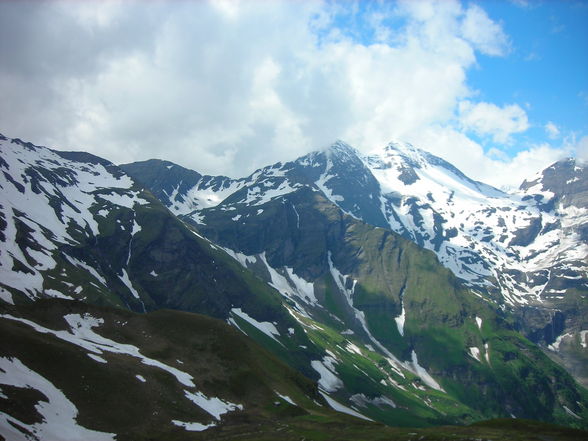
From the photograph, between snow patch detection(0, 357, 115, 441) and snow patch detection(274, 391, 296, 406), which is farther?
snow patch detection(274, 391, 296, 406)

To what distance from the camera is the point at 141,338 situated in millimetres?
134500

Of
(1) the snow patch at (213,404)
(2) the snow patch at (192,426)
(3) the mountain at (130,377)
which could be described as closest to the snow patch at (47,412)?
(3) the mountain at (130,377)

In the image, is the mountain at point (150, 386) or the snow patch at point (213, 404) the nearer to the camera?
the mountain at point (150, 386)

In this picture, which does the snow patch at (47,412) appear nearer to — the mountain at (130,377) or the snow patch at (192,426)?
the mountain at (130,377)

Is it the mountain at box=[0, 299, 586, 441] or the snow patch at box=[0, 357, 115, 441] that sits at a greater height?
the mountain at box=[0, 299, 586, 441]

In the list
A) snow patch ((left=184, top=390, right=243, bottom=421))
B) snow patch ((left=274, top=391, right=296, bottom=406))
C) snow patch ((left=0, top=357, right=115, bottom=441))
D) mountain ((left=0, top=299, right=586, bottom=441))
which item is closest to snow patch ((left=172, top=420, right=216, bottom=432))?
mountain ((left=0, top=299, right=586, bottom=441))

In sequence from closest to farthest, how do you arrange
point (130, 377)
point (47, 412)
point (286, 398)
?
point (47, 412) < point (130, 377) < point (286, 398)

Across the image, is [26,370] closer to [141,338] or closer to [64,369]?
[64,369]

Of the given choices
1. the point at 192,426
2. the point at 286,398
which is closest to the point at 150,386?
the point at 192,426

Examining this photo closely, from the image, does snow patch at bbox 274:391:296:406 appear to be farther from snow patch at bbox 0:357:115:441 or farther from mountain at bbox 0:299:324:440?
snow patch at bbox 0:357:115:441

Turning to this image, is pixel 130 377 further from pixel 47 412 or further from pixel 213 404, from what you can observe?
pixel 47 412

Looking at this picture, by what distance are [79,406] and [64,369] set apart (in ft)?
33.2

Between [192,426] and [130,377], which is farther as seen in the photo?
[130,377]

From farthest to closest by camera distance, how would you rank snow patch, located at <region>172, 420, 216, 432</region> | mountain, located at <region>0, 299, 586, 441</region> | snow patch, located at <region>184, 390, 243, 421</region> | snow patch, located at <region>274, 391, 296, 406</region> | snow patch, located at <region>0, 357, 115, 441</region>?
snow patch, located at <region>274, 391, 296, 406</region> → snow patch, located at <region>184, 390, 243, 421</region> → snow patch, located at <region>172, 420, 216, 432</region> → mountain, located at <region>0, 299, 586, 441</region> → snow patch, located at <region>0, 357, 115, 441</region>
